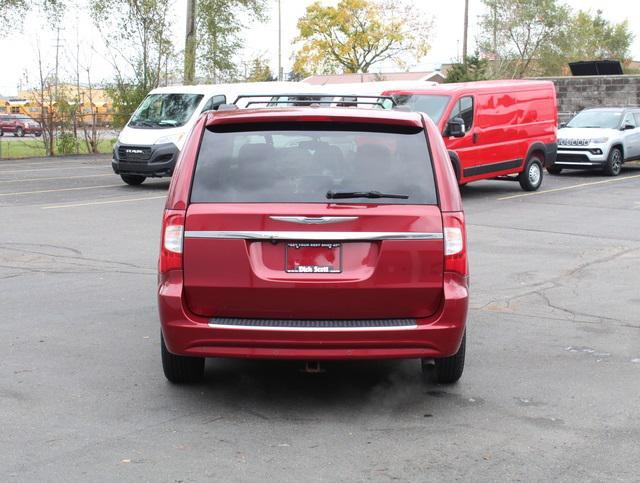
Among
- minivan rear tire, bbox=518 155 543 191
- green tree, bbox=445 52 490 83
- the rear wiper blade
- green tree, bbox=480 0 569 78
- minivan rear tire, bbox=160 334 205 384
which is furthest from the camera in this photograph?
green tree, bbox=480 0 569 78

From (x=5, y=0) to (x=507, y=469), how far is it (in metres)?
31.4

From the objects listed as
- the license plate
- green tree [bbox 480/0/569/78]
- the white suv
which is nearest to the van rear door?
the license plate

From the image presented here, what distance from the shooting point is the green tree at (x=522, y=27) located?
7050 centimetres

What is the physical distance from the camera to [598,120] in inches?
1050

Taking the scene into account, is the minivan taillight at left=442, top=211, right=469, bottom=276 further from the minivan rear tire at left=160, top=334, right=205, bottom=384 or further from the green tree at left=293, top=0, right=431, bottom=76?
the green tree at left=293, top=0, right=431, bottom=76

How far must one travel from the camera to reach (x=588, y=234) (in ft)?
46.7

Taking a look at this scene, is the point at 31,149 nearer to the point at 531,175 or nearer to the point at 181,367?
the point at 531,175

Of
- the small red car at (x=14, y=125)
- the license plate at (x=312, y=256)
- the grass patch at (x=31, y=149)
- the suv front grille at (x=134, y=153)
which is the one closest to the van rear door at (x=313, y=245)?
the license plate at (x=312, y=256)

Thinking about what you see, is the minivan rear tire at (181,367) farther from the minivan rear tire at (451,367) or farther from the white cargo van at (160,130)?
the white cargo van at (160,130)

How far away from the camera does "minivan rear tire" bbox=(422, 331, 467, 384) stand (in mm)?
6164

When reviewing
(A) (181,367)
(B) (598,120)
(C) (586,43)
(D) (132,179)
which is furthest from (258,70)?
(C) (586,43)

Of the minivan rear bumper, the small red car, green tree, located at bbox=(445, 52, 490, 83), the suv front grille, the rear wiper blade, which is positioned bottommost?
the small red car

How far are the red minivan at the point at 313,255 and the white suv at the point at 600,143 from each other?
19.8 m

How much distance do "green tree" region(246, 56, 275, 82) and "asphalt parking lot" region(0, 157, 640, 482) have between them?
29.4 metres
